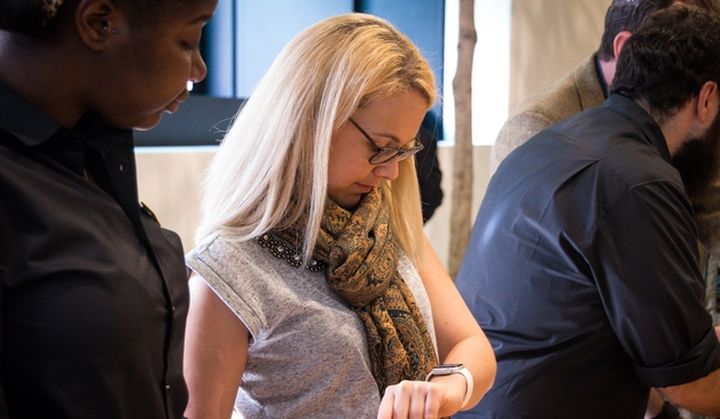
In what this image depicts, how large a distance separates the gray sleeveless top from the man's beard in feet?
3.68

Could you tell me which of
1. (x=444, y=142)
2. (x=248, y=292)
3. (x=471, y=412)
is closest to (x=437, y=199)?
(x=471, y=412)

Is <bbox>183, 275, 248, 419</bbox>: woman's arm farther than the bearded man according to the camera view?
No

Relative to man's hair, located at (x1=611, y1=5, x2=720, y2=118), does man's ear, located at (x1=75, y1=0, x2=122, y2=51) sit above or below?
above

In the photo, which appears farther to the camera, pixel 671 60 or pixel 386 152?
pixel 671 60

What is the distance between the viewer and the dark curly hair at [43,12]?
0.90 meters

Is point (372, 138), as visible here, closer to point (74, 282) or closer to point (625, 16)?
point (74, 282)

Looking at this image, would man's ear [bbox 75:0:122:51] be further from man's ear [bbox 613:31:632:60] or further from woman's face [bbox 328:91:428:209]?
man's ear [bbox 613:31:632:60]

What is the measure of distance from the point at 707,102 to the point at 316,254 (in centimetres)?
110

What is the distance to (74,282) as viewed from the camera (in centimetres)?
94

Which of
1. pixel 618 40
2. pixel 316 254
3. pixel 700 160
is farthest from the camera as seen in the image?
pixel 618 40

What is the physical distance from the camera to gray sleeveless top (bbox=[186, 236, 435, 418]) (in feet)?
4.75

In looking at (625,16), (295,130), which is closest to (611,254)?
(295,130)

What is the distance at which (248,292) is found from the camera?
1.44 metres

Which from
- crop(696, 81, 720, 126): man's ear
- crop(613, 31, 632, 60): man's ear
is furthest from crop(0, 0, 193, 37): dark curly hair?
crop(613, 31, 632, 60): man's ear
